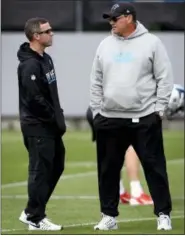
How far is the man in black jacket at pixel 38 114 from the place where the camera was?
359 inches

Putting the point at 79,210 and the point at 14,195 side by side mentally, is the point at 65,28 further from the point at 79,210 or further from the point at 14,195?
the point at 79,210

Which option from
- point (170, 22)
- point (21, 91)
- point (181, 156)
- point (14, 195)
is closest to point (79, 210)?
point (14, 195)

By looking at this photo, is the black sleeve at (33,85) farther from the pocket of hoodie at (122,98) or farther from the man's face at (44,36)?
the pocket of hoodie at (122,98)

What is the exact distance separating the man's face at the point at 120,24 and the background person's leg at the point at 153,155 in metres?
0.81

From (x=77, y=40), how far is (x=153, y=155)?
13.7 metres

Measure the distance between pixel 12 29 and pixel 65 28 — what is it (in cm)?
528

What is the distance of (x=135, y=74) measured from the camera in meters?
9.05

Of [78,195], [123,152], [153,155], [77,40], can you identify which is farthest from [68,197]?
[77,40]

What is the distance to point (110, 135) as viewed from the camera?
933 cm

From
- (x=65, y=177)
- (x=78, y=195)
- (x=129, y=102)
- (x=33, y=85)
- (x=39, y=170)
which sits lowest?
(x=65, y=177)

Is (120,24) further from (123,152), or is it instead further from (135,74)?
(123,152)

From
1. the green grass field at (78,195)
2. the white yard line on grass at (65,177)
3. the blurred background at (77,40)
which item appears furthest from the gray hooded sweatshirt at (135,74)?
the blurred background at (77,40)

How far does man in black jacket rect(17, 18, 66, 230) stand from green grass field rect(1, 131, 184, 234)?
28 cm

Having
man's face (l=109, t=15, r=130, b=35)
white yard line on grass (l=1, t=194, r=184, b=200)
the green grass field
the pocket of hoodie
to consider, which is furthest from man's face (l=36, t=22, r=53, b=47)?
white yard line on grass (l=1, t=194, r=184, b=200)
